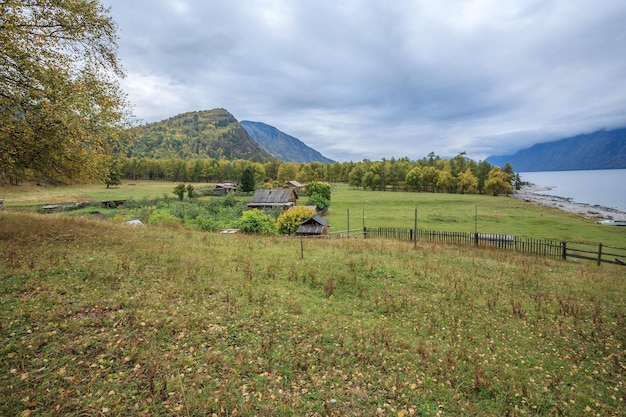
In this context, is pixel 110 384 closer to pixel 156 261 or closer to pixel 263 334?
pixel 263 334

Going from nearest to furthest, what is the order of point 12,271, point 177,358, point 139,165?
point 177,358 < point 12,271 < point 139,165

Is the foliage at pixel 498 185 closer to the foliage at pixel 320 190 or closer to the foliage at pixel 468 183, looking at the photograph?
the foliage at pixel 468 183

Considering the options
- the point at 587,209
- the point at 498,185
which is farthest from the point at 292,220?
the point at 498,185

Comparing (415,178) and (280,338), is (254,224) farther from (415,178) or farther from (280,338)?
(415,178)

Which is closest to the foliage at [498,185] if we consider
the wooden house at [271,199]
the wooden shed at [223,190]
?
the wooden house at [271,199]

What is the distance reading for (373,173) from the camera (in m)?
114

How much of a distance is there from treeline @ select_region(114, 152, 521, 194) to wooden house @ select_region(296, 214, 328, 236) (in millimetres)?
73566

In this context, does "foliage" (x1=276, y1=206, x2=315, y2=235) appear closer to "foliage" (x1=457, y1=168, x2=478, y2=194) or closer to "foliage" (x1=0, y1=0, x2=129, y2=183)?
"foliage" (x1=0, y1=0, x2=129, y2=183)

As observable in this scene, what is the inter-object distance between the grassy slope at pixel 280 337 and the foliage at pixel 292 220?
73.6 ft

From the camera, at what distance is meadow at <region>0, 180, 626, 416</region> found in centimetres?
511

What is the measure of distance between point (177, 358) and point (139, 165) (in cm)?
14916

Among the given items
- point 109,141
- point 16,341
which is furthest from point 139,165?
point 16,341

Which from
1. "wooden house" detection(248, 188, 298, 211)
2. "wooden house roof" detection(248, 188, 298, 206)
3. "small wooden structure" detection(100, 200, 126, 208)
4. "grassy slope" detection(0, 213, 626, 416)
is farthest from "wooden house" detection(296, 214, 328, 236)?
"small wooden structure" detection(100, 200, 126, 208)

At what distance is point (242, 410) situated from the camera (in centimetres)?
482
